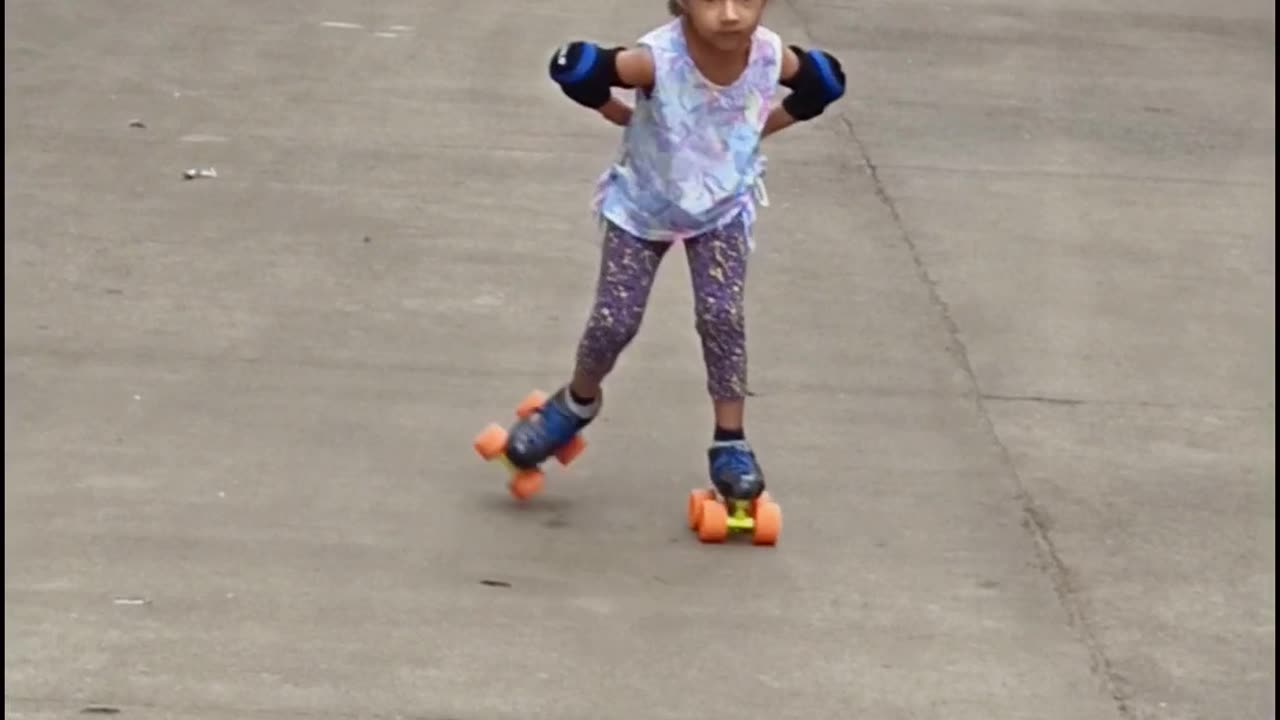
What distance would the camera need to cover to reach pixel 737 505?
5617 mm

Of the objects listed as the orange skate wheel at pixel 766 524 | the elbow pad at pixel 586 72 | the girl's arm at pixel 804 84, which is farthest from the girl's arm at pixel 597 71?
the orange skate wheel at pixel 766 524

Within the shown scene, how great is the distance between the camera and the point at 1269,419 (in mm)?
6719

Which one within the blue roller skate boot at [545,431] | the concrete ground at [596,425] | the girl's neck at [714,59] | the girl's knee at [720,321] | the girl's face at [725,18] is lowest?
the concrete ground at [596,425]

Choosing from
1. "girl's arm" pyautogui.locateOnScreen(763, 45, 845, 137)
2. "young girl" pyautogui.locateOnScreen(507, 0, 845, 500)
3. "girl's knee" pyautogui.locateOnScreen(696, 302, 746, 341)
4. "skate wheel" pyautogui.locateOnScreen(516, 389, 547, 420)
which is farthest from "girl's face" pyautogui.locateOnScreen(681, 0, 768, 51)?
"skate wheel" pyautogui.locateOnScreen(516, 389, 547, 420)

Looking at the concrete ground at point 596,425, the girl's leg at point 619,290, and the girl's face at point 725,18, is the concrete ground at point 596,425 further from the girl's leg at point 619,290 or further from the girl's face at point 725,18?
the girl's face at point 725,18

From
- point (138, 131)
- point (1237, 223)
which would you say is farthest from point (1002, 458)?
point (138, 131)

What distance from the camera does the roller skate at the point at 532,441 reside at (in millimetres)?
5758

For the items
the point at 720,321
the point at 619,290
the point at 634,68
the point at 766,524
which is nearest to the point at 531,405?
the point at 619,290

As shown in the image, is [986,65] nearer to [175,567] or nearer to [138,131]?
[138,131]

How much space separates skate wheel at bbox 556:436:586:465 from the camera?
584cm

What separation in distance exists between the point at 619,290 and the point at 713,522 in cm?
57

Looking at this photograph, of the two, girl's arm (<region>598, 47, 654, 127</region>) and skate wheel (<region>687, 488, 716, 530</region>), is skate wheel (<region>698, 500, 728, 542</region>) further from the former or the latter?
girl's arm (<region>598, 47, 654, 127</region>)

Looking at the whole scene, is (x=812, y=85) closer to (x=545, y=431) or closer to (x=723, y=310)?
(x=723, y=310)

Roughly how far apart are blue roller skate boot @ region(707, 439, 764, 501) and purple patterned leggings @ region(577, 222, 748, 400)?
0.18 metres
